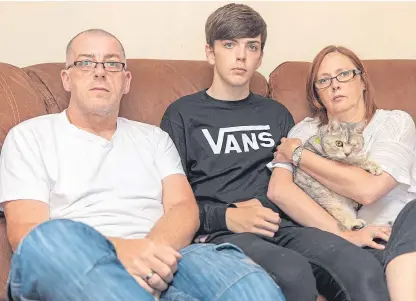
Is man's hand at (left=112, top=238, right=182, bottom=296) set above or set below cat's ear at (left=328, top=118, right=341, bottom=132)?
below

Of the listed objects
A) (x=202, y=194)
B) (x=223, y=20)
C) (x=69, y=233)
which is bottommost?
(x=202, y=194)

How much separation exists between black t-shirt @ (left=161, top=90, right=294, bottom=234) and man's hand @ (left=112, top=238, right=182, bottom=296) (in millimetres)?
428

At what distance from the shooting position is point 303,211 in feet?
6.01

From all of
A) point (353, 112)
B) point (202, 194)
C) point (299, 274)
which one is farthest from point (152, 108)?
point (299, 274)

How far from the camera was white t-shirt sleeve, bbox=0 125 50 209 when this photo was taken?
156 centimetres

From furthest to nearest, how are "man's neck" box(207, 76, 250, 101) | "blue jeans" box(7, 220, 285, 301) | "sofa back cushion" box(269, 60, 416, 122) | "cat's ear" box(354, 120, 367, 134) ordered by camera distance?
"sofa back cushion" box(269, 60, 416, 122)
"man's neck" box(207, 76, 250, 101)
"cat's ear" box(354, 120, 367, 134)
"blue jeans" box(7, 220, 285, 301)

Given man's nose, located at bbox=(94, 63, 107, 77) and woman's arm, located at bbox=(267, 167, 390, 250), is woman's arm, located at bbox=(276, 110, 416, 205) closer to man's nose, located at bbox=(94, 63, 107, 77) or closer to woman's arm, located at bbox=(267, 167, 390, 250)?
woman's arm, located at bbox=(267, 167, 390, 250)

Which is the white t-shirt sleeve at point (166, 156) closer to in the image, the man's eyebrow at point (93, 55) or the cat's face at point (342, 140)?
the man's eyebrow at point (93, 55)

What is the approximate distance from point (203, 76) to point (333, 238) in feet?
2.95

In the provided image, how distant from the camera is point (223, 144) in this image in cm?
197

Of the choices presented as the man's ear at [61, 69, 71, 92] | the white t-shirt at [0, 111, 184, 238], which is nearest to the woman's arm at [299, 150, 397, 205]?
the white t-shirt at [0, 111, 184, 238]

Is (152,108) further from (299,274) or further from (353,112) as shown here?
(299,274)

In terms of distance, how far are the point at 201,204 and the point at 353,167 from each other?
1.67 feet

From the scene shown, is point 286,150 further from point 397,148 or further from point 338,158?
point 397,148
